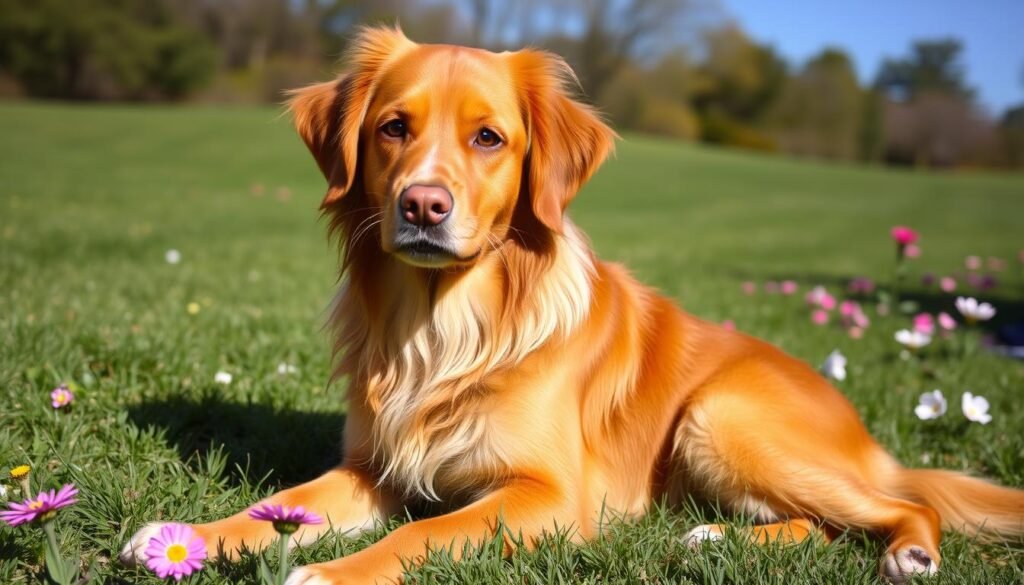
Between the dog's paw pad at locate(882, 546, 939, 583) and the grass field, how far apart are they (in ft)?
0.19

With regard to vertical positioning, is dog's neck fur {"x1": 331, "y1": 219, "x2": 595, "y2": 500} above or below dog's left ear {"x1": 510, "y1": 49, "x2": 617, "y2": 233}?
below

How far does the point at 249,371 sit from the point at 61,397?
3.43 feet

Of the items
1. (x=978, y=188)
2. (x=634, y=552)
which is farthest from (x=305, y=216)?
(x=978, y=188)

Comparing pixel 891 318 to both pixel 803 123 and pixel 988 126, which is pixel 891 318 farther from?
pixel 988 126

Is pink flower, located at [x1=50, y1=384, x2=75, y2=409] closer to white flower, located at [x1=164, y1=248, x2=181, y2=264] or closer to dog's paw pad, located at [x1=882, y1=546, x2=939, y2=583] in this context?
dog's paw pad, located at [x1=882, y1=546, x2=939, y2=583]

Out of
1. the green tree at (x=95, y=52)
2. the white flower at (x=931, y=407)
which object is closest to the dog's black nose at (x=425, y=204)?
the white flower at (x=931, y=407)

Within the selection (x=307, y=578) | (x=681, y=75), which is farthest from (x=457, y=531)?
(x=681, y=75)

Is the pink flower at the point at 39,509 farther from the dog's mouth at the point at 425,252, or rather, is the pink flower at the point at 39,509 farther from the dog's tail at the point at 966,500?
the dog's tail at the point at 966,500

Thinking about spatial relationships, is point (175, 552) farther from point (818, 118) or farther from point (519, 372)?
point (818, 118)

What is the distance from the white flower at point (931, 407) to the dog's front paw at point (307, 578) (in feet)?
9.88

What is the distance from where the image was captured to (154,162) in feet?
77.5

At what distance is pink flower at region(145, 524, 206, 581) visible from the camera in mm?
1948

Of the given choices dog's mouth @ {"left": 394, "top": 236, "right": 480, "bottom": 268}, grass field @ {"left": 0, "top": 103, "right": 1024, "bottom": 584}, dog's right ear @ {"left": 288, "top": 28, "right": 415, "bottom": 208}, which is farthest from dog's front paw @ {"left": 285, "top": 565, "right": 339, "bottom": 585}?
dog's right ear @ {"left": 288, "top": 28, "right": 415, "bottom": 208}

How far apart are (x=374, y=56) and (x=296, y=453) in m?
1.65
